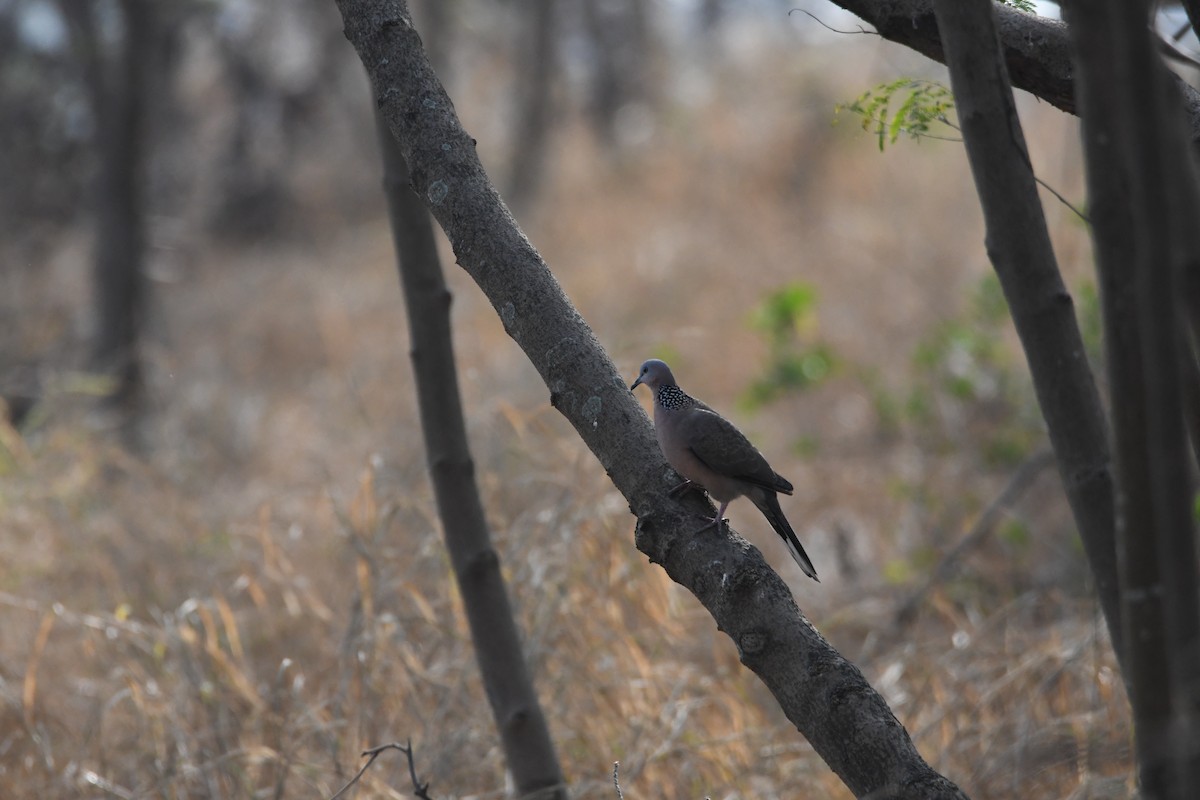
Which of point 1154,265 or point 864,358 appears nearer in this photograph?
point 1154,265

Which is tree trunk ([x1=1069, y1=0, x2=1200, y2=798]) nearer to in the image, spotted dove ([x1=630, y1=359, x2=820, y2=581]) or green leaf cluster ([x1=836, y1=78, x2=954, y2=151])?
green leaf cluster ([x1=836, y1=78, x2=954, y2=151])

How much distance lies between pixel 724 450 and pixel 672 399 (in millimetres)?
329

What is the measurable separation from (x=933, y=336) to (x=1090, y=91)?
21.5ft

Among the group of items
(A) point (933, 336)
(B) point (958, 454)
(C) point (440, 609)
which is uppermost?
(A) point (933, 336)

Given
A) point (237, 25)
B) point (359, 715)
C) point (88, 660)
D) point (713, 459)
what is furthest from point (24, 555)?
point (237, 25)

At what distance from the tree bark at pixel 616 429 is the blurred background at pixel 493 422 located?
0.81 metres

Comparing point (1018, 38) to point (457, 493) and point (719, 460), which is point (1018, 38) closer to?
point (719, 460)

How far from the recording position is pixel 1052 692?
3480mm

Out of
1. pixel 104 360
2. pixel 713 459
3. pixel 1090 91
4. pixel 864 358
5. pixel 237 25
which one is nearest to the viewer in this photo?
pixel 1090 91

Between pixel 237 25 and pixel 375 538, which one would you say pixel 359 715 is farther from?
pixel 237 25

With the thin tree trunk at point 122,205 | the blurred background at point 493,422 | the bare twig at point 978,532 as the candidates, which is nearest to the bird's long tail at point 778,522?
the blurred background at point 493,422

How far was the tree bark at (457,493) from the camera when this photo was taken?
2848mm

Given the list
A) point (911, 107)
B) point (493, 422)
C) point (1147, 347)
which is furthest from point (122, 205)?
point (1147, 347)

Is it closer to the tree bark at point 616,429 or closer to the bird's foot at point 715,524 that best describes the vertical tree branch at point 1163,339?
the tree bark at point 616,429
